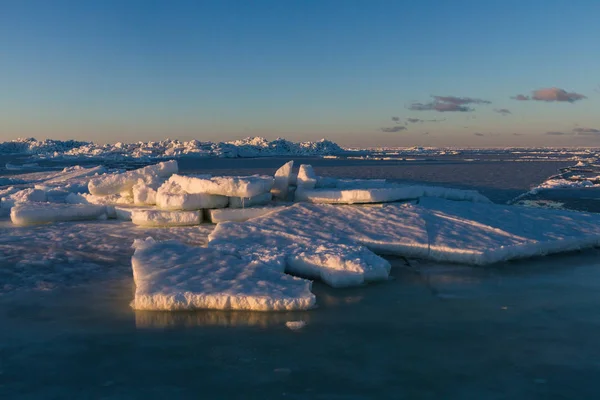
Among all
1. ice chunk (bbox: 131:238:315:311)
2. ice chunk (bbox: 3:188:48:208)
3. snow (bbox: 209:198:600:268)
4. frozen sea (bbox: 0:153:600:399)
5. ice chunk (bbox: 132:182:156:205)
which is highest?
ice chunk (bbox: 132:182:156:205)

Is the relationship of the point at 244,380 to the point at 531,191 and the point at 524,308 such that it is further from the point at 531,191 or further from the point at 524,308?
the point at 531,191

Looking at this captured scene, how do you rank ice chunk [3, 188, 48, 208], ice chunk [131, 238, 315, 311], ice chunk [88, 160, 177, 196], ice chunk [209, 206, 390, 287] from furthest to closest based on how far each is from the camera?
ice chunk [3, 188, 48, 208] → ice chunk [88, 160, 177, 196] → ice chunk [209, 206, 390, 287] → ice chunk [131, 238, 315, 311]

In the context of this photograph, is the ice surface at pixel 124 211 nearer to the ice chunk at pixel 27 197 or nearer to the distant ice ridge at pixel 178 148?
the ice chunk at pixel 27 197

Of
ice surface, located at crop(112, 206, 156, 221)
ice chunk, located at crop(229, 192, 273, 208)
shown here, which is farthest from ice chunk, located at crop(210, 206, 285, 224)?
ice surface, located at crop(112, 206, 156, 221)

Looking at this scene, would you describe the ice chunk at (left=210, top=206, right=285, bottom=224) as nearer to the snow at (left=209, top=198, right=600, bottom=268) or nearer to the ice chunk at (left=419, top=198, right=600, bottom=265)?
the snow at (left=209, top=198, right=600, bottom=268)

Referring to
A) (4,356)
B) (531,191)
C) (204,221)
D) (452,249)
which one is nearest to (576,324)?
(452,249)

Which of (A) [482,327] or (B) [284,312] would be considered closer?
(A) [482,327]

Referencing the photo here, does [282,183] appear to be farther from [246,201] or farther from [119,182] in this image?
[119,182]
